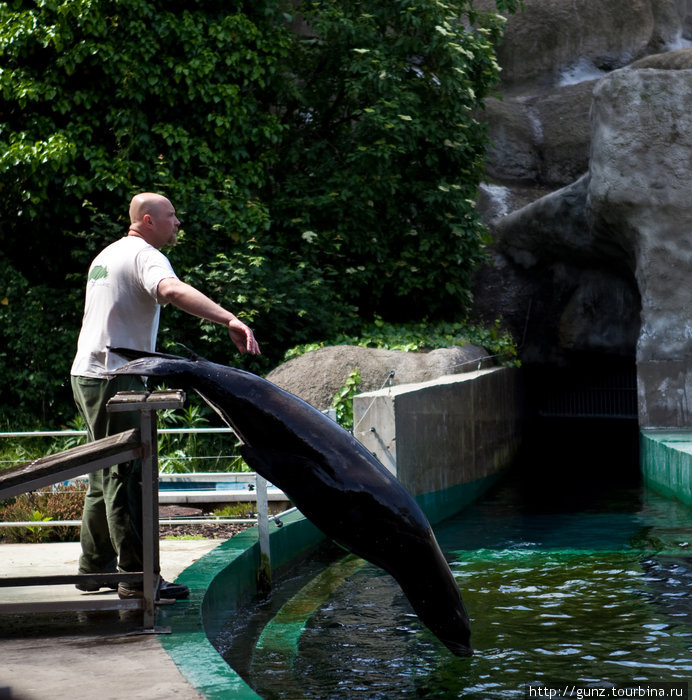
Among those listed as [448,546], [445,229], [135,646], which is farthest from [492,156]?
[135,646]

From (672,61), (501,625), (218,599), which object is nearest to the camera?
(218,599)

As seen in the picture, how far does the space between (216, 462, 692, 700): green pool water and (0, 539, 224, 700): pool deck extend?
36.0 inches

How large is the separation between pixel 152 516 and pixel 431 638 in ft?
7.48

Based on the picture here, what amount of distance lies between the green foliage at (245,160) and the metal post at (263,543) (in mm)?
6435

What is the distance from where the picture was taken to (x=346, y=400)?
11500 millimetres

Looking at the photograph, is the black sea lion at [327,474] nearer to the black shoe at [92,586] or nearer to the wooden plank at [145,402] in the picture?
the wooden plank at [145,402]

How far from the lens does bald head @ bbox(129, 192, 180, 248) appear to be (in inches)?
217

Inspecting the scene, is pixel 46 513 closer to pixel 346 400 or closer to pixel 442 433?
pixel 346 400

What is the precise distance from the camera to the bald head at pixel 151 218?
217 inches

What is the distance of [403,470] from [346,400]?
1.48 metres

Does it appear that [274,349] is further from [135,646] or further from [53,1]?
[135,646]

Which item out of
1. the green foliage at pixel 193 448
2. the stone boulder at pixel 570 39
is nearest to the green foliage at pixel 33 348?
the green foliage at pixel 193 448

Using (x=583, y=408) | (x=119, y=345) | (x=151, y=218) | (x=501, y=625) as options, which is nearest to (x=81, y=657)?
(x=119, y=345)

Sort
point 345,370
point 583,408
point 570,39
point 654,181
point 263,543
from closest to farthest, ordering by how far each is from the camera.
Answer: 1. point 263,543
2. point 345,370
3. point 654,181
4. point 583,408
5. point 570,39
